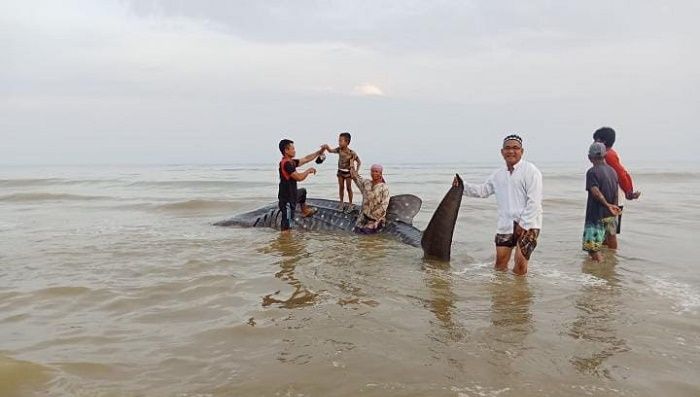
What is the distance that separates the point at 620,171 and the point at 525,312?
3.62 meters

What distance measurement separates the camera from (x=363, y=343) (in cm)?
407

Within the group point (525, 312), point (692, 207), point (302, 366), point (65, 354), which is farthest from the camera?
point (692, 207)

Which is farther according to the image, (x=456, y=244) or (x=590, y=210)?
(x=456, y=244)

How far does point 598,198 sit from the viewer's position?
22.6 feet

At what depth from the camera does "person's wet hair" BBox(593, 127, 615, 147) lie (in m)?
7.26

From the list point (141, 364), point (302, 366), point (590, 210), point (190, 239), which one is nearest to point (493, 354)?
point (302, 366)

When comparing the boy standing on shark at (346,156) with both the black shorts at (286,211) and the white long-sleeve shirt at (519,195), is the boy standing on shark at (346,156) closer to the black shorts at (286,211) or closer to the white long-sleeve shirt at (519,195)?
the black shorts at (286,211)

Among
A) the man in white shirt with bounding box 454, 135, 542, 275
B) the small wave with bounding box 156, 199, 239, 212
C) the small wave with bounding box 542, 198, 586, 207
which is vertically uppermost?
the man in white shirt with bounding box 454, 135, 542, 275

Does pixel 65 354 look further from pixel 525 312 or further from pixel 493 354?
pixel 525 312

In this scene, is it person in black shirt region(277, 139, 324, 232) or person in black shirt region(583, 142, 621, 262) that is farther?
person in black shirt region(277, 139, 324, 232)

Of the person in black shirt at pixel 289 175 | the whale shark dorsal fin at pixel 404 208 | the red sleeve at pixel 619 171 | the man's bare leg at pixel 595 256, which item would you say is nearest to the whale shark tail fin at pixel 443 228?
the man's bare leg at pixel 595 256

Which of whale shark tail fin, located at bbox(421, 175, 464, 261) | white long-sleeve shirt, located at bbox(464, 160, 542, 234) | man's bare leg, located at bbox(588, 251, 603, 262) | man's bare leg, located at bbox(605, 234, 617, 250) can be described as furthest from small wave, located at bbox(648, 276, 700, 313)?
whale shark tail fin, located at bbox(421, 175, 464, 261)

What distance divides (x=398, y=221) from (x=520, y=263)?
3387mm

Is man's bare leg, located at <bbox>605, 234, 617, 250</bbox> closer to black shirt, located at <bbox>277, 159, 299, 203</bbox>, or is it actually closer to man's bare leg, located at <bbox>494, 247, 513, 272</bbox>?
man's bare leg, located at <bbox>494, 247, 513, 272</bbox>
